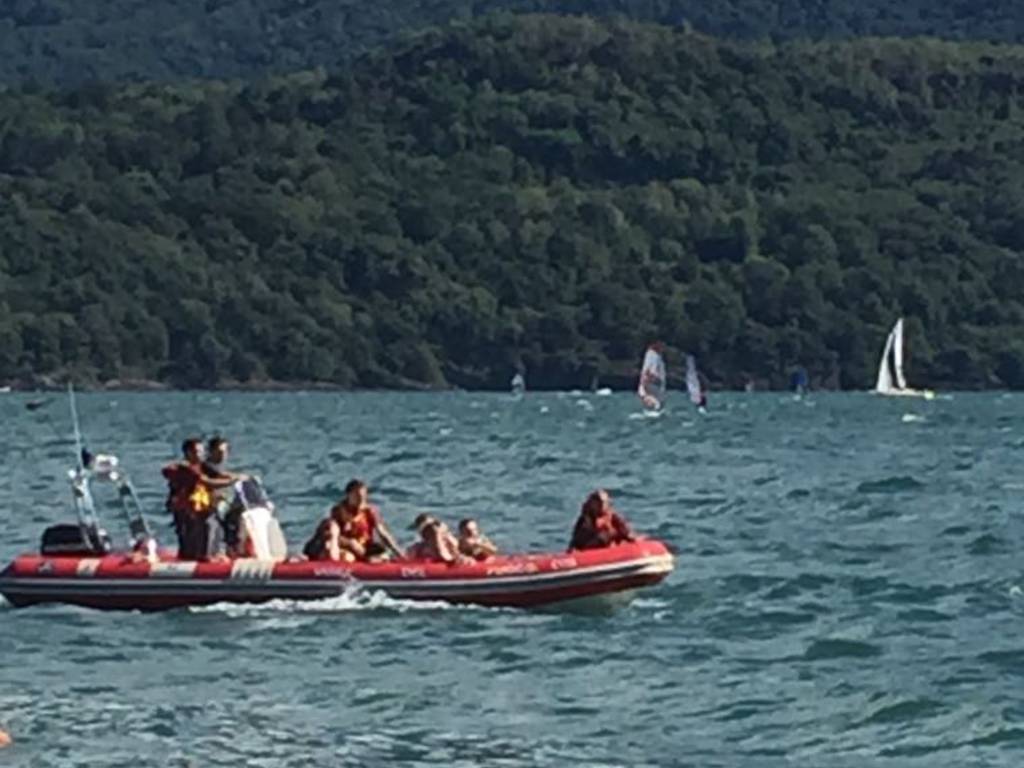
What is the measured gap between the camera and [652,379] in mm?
115188

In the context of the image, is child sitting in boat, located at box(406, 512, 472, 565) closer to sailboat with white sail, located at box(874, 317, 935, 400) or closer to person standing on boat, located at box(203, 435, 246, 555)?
person standing on boat, located at box(203, 435, 246, 555)

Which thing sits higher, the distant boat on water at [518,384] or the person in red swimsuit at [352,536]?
the person in red swimsuit at [352,536]

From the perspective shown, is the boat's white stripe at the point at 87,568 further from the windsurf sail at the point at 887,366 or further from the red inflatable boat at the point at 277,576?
the windsurf sail at the point at 887,366

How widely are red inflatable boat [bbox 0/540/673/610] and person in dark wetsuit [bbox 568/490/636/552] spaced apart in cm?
37

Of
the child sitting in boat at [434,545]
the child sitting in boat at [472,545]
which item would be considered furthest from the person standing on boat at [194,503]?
the child sitting in boat at [472,545]

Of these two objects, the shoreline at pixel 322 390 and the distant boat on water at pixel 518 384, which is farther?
the shoreline at pixel 322 390

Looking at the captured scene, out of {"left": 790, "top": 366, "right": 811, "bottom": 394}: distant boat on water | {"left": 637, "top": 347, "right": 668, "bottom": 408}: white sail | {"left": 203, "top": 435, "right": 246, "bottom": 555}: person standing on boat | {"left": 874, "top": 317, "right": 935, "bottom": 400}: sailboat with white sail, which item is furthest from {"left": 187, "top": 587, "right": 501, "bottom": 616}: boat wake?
{"left": 790, "top": 366, "right": 811, "bottom": 394}: distant boat on water

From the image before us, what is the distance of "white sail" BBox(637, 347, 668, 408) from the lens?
111 m

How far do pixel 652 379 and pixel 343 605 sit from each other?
3240 inches

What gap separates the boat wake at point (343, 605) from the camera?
33125 millimetres

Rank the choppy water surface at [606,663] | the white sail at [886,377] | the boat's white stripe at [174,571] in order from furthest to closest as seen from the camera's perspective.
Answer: the white sail at [886,377] < the boat's white stripe at [174,571] < the choppy water surface at [606,663]

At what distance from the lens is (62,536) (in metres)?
34.1

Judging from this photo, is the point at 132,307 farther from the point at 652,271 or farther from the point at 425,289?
the point at 652,271

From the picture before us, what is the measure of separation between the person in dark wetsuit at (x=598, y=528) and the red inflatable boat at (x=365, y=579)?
370mm
